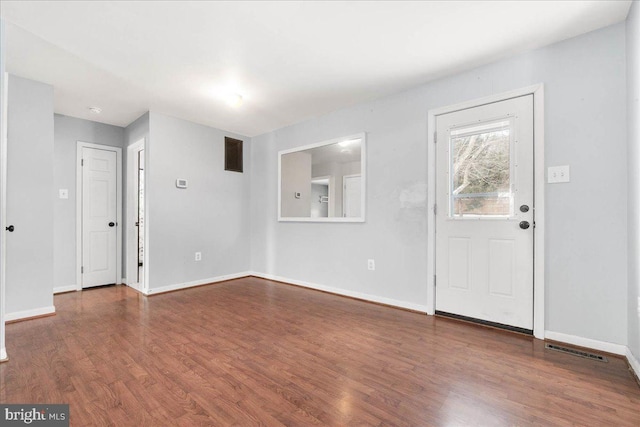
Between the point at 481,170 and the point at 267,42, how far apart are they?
221 centimetres

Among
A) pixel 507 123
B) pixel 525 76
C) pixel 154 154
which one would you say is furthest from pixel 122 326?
pixel 525 76

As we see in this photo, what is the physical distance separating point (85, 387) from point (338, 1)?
288cm

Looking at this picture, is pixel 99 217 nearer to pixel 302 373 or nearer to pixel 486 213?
pixel 302 373

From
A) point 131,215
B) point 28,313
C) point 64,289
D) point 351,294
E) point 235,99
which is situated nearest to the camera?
point 28,313

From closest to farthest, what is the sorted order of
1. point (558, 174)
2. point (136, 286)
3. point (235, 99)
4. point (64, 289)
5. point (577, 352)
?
point (577, 352)
point (558, 174)
point (235, 99)
point (64, 289)
point (136, 286)

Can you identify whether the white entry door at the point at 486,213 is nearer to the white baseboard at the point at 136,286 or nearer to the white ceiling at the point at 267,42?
the white ceiling at the point at 267,42

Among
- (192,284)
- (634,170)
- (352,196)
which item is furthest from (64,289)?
(634,170)

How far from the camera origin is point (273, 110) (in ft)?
13.0

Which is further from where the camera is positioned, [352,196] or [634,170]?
[352,196]

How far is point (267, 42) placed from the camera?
7.87ft

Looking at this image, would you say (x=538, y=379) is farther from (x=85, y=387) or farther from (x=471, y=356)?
(x=85, y=387)

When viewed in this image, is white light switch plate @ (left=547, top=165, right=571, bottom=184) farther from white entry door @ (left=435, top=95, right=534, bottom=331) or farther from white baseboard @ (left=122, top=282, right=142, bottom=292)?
white baseboard @ (left=122, top=282, right=142, bottom=292)

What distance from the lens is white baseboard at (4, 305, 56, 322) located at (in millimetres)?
2858

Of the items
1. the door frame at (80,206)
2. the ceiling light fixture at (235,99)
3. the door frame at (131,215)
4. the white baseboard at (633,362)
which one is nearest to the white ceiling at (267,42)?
the ceiling light fixture at (235,99)
